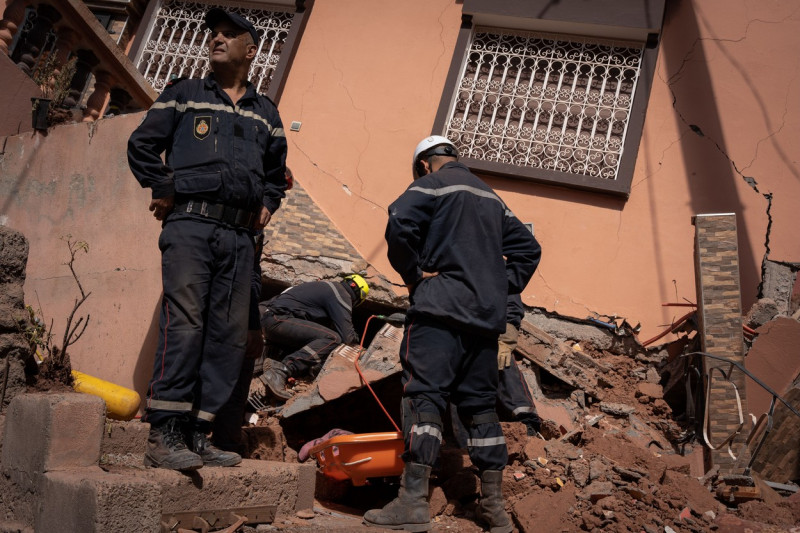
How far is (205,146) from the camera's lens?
11.4 ft

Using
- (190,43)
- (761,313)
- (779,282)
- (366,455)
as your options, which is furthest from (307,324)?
(190,43)

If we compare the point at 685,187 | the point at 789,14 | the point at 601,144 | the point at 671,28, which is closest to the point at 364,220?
the point at 601,144

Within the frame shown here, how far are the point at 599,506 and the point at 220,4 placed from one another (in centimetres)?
733

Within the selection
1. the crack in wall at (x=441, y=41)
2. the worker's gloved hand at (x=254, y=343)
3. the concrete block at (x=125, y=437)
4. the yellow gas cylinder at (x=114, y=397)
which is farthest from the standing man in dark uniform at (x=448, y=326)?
the crack in wall at (x=441, y=41)

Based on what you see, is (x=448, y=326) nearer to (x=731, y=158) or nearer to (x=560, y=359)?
(x=560, y=359)

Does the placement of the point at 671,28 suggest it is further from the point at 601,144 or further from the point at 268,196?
the point at 268,196

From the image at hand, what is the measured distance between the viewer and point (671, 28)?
7.21 metres

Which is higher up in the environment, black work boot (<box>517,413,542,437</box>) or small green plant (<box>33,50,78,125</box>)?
small green plant (<box>33,50,78,125</box>)

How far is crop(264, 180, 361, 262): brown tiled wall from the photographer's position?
6.78 m

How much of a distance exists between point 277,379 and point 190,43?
4735 millimetres

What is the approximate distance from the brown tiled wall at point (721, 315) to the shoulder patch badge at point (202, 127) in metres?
3.70

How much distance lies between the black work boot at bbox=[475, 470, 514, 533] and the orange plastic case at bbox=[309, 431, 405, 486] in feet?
1.53

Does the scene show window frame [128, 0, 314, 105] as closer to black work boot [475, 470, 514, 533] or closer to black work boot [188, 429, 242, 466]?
black work boot [188, 429, 242, 466]

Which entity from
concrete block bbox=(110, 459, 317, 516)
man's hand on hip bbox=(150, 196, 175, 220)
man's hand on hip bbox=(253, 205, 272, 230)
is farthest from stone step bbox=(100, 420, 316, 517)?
man's hand on hip bbox=(253, 205, 272, 230)
